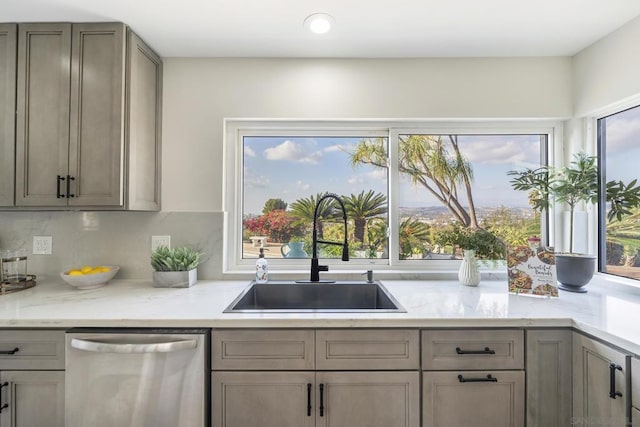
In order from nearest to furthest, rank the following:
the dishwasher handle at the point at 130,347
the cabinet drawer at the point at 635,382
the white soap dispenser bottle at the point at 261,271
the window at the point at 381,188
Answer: the cabinet drawer at the point at 635,382 < the dishwasher handle at the point at 130,347 < the white soap dispenser bottle at the point at 261,271 < the window at the point at 381,188

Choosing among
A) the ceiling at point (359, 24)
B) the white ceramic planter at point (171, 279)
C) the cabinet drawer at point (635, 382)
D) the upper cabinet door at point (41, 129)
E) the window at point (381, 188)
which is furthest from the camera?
the window at point (381, 188)

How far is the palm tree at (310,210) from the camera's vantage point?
6.79 feet

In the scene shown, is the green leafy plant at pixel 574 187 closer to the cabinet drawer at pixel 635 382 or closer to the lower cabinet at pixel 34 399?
the cabinet drawer at pixel 635 382

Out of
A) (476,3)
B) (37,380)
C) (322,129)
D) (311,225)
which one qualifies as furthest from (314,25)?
(37,380)

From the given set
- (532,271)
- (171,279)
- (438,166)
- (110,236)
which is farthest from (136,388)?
(438,166)

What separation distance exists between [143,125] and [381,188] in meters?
1.51

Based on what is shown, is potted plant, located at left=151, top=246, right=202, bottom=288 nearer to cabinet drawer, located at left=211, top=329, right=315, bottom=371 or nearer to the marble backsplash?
the marble backsplash

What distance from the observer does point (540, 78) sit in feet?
6.38

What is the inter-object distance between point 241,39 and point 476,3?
1226 millimetres

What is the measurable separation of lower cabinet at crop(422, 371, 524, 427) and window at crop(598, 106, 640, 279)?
1.05m

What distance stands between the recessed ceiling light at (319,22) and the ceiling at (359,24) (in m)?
0.03

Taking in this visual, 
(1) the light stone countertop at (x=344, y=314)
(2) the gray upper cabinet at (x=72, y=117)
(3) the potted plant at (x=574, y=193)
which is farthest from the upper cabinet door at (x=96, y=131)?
(3) the potted plant at (x=574, y=193)

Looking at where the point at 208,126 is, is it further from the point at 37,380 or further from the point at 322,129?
the point at 37,380

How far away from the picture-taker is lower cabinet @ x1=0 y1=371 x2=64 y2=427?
1247mm
